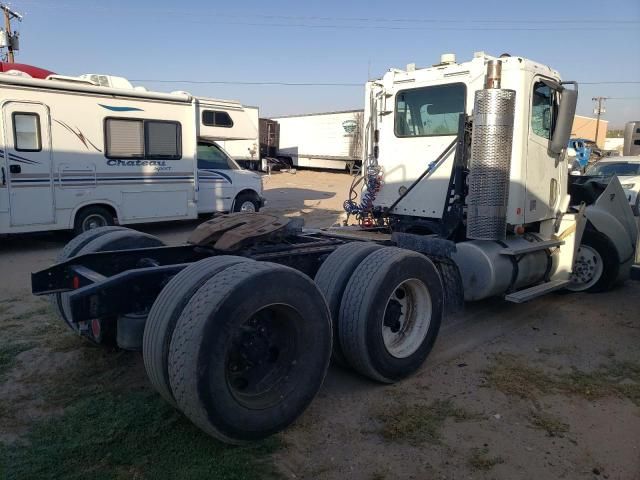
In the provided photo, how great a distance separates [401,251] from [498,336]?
185 cm

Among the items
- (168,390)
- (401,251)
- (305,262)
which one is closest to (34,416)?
(168,390)

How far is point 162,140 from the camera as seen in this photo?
11.0 meters

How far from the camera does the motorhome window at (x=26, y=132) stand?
29.6 feet

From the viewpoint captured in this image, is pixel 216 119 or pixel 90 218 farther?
pixel 216 119

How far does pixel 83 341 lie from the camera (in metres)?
4.95

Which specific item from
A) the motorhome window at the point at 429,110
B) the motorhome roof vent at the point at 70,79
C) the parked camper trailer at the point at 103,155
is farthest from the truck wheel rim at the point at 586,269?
the motorhome roof vent at the point at 70,79

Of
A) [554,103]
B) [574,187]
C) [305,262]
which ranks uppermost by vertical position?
[554,103]

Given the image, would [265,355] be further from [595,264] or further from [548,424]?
[595,264]

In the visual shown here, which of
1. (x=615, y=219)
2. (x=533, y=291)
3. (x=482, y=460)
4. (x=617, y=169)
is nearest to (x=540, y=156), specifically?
(x=533, y=291)

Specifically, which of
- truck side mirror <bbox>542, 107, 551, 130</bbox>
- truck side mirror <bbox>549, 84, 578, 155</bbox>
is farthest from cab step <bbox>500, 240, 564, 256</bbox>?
truck side mirror <bbox>542, 107, 551, 130</bbox>

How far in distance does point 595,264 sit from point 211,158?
844cm

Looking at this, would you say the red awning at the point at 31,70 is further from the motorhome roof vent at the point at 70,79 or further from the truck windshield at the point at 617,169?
the truck windshield at the point at 617,169

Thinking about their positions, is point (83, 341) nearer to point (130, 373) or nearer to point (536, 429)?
point (130, 373)

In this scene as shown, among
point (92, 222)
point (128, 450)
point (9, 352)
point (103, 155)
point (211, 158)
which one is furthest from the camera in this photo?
point (211, 158)
